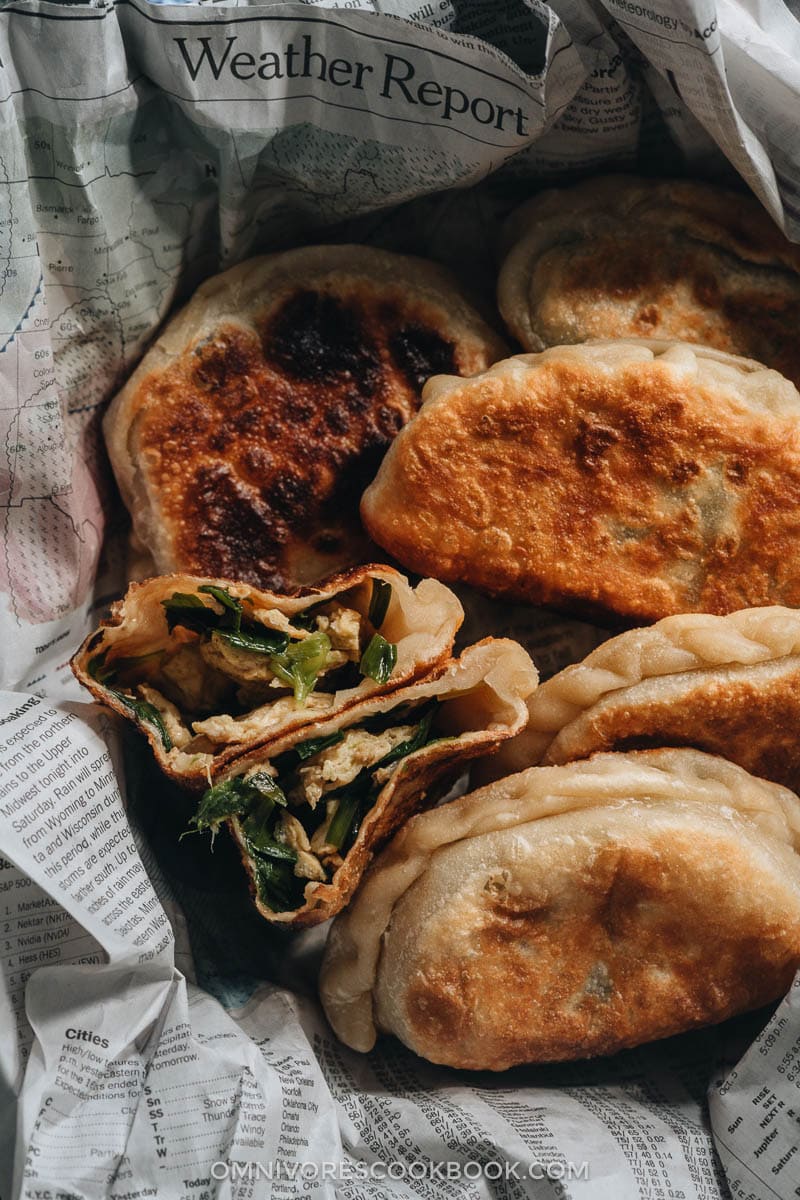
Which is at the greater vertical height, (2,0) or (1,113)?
(2,0)

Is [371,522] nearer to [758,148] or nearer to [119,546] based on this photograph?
[119,546]

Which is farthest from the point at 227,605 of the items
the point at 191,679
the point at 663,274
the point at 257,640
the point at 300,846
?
the point at 663,274

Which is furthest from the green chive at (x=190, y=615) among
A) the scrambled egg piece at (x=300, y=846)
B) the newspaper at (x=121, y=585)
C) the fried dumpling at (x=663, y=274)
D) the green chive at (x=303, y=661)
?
the fried dumpling at (x=663, y=274)

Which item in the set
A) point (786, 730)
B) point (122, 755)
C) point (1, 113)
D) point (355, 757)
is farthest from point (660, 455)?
point (1, 113)

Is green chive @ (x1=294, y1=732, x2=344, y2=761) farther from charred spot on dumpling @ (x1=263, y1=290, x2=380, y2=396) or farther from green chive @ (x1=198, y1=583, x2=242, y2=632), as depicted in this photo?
charred spot on dumpling @ (x1=263, y1=290, x2=380, y2=396)

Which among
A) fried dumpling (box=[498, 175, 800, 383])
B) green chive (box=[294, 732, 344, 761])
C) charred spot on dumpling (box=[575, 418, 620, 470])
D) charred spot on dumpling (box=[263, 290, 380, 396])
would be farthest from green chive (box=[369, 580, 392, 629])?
fried dumpling (box=[498, 175, 800, 383])

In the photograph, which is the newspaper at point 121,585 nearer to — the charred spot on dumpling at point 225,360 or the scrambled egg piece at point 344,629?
the charred spot on dumpling at point 225,360
